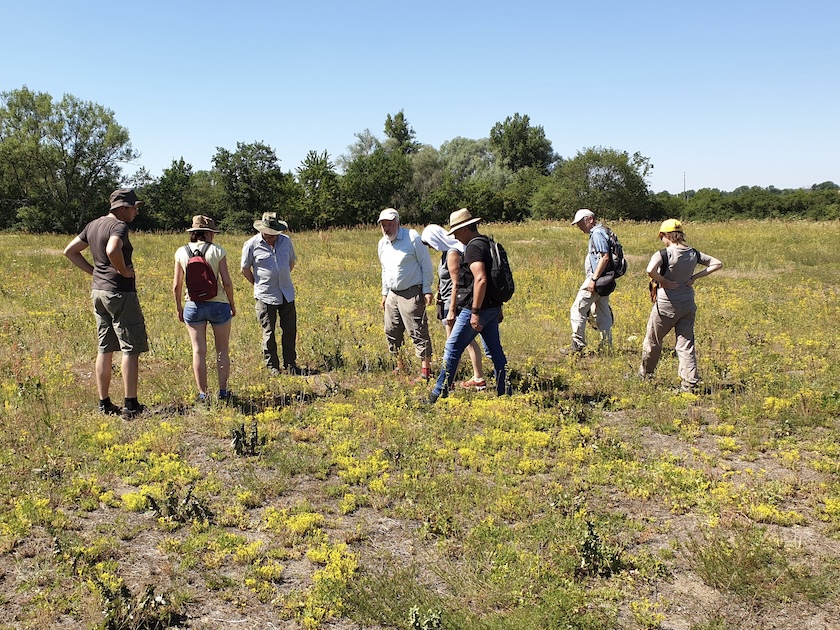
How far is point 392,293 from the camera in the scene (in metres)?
7.71

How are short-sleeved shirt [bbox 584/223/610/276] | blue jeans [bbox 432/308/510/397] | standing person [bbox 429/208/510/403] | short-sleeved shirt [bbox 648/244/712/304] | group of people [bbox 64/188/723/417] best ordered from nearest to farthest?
group of people [bbox 64/188/723/417] → standing person [bbox 429/208/510/403] → blue jeans [bbox 432/308/510/397] → short-sleeved shirt [bbox 648/244/712/304] → short-sleeved shirt [bbox 584/223/610/276]

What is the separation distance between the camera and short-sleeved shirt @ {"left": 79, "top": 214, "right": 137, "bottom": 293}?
607 cm

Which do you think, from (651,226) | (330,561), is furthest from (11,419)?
(651,226)

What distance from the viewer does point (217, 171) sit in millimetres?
61219

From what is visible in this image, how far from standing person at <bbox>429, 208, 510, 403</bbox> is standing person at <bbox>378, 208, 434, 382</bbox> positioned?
0.76m

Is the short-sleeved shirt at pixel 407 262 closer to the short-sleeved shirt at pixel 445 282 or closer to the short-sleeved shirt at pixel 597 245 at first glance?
the short-sleeved shirt at pixel 445 282

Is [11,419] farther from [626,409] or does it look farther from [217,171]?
[217,171]

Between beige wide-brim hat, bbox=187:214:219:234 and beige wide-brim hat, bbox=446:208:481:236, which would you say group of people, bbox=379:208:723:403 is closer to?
beige wide-brim hat, bbox=446:208:481:236

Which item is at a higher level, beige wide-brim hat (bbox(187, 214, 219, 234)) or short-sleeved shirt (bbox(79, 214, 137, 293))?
beige wide-brim hat (bbox(187, 214, 219, 234))

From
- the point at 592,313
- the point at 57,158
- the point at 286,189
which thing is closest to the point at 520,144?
the point at 286,189

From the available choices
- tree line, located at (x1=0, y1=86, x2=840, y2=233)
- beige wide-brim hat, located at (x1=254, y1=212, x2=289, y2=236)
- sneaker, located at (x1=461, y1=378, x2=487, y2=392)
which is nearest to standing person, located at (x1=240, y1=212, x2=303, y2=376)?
beige wide-brim hat, located at (x1=254, y1=212, x2=289, y2=236)

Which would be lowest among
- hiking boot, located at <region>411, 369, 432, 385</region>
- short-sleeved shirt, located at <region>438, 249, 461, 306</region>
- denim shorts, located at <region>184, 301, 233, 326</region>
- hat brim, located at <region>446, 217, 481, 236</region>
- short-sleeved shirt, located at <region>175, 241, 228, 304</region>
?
hiking boot, located at <region>411, 369, 432, 385</region>

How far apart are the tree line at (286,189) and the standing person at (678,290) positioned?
49263mm

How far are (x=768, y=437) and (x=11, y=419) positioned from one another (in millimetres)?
7772
